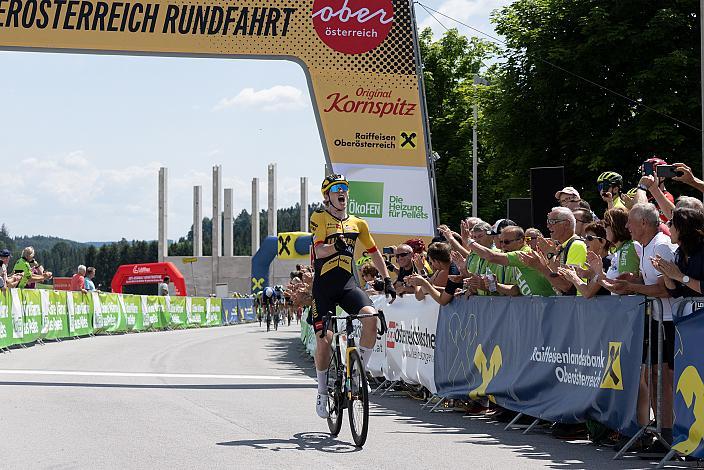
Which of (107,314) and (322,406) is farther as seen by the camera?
Answer: (107,314)

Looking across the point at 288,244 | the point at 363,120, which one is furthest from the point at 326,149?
the point at 288,244

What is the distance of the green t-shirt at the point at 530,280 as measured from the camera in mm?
10570

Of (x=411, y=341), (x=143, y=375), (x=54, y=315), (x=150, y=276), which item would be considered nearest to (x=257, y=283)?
(x=150, y=276)

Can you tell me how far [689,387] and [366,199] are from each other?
→ 1473 cm

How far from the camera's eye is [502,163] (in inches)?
1355

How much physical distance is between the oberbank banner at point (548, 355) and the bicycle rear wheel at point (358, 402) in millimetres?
1754

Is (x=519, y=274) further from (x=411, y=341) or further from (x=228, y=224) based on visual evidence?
(x=228, y=224)

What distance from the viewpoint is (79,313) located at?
29.4m

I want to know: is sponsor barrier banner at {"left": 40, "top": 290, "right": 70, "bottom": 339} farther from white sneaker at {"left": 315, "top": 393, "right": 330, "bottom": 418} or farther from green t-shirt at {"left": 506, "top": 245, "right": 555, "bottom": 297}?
white sneaker at {"left": 315, "top": 393, "right": 330, "bottom": 418}

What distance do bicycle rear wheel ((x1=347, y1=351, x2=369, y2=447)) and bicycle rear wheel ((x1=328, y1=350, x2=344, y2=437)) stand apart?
0.26 metres

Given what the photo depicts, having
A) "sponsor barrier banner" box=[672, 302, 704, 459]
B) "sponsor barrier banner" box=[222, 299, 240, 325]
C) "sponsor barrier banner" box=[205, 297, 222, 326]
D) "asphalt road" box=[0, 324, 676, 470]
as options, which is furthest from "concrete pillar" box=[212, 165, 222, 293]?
"sponsor barrier banner" box=[672, 302, 704, 459]

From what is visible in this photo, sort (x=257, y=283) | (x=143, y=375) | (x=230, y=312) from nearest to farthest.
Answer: (x=143, y=375)
(x=257, y=283)
(x=230, y=312)

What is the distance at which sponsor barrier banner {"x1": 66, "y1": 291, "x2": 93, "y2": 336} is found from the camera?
28.3 metres

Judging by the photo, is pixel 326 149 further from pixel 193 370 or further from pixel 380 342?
pixel 380 342
